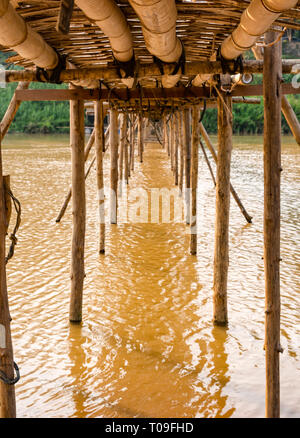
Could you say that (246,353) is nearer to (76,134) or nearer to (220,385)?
(220,385)

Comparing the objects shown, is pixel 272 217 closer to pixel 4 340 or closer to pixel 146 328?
pixel 4 340

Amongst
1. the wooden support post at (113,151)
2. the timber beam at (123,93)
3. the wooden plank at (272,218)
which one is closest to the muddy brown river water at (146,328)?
the wooden plank at (272,218)

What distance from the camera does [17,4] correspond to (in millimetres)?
2352

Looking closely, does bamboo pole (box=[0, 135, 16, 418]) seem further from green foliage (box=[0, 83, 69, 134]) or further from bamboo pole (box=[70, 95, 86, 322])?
green foliage (box=[0, 83, 69, 134])

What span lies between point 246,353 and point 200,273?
1.81m

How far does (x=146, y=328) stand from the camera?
3947 millimetres

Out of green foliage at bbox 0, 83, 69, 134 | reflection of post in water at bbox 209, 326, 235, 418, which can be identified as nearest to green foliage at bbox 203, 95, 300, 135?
green foliage at bbox 0, 83, 69, 134

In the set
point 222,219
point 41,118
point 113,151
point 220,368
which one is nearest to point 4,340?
point 220,368

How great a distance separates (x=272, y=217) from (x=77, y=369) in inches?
72.9

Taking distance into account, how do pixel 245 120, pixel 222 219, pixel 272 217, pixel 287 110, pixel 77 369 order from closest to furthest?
pixel 272 217, pixel 77 369, pixel 287 110, pixel 222 219, pixel 245 120

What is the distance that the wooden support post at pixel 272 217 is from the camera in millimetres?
2480

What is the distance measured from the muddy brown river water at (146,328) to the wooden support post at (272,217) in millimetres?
498

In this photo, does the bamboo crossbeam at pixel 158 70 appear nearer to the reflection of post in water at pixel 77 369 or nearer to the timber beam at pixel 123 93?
the timber beam at pixel 123 93

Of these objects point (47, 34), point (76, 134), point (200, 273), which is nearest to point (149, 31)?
point (47, 34)
